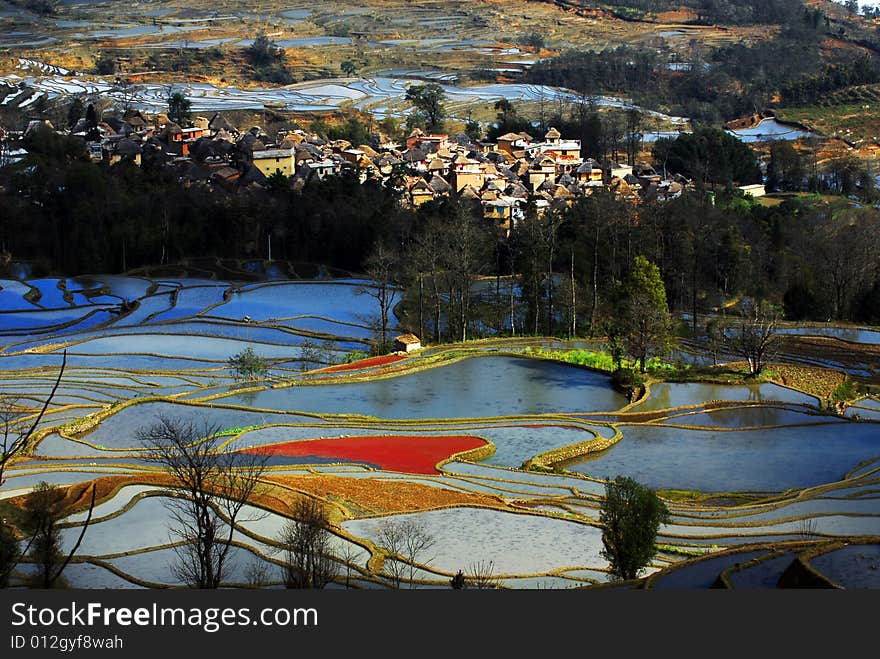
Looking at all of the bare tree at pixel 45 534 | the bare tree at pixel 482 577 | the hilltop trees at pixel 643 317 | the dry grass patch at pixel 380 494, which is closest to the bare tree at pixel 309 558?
the bare tree at pixel 482 577

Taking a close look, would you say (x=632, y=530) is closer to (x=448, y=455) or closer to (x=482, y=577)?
(x=482, y=577)

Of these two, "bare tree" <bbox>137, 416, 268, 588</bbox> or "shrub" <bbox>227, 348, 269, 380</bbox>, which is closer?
"bare tree" <bbox>137, 416, 268, 588</bbox>

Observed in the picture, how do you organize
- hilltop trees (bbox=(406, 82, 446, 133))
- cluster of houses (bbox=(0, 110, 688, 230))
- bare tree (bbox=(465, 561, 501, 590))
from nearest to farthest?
bare tree (bbox=(465, 561, 501, 590))
cluster of houses (bbox=(0, 110, 688, 230))
hilltop trees (bbox=(406, 82, 446, 133))


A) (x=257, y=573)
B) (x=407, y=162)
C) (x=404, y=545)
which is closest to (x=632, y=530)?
(x=404, y=545)

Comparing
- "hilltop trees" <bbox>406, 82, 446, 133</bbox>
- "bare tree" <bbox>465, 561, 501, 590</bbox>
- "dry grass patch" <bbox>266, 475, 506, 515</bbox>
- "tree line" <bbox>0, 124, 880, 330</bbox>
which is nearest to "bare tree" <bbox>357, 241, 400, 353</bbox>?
"tree line" <bbox>0, 124, 880, 330</bbox>

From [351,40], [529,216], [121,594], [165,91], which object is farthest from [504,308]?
[351,40]

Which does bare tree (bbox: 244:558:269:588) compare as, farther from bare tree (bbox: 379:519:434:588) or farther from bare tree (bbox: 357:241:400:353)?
bare tree (bbox: 357:241:400:353)

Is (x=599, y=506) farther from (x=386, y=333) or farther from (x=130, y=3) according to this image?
(x=130, y=3)

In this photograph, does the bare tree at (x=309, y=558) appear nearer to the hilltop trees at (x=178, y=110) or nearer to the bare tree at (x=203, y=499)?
the bare tree at (x=203, y=499)
